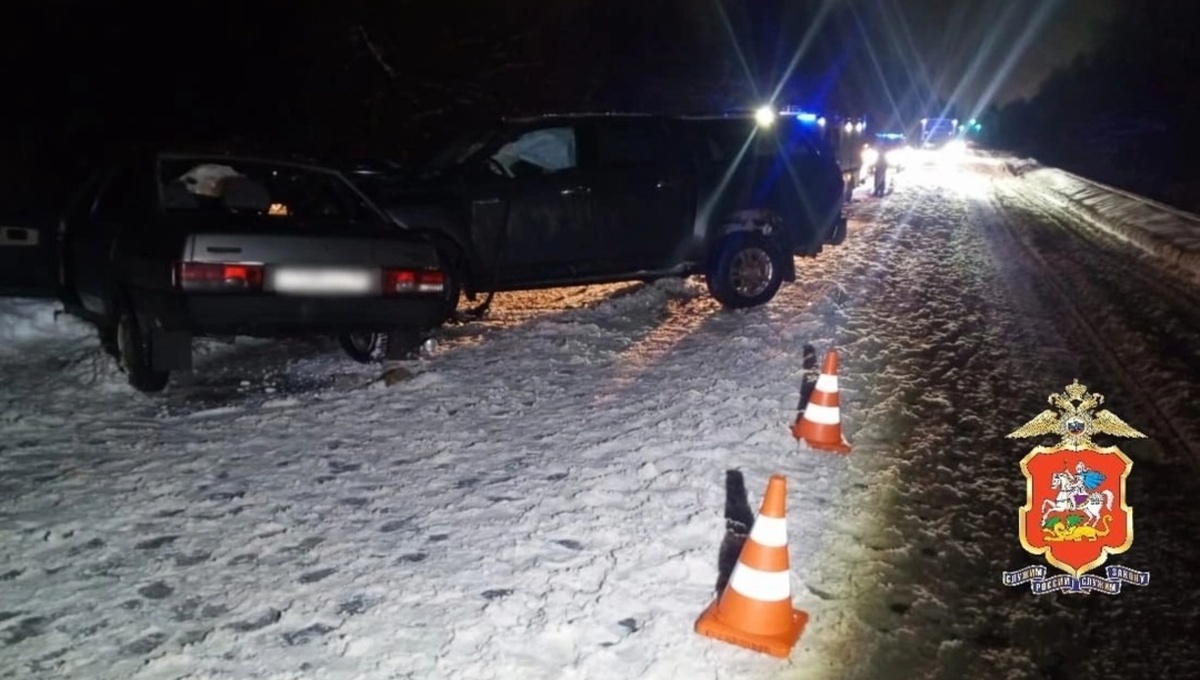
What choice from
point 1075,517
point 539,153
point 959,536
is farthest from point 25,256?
point 1075,517

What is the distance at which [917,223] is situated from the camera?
61.9 feet

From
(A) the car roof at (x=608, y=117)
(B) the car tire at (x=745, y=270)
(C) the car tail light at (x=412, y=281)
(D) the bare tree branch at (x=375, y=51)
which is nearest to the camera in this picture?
(C) the car tail light at (x=412, y=281)

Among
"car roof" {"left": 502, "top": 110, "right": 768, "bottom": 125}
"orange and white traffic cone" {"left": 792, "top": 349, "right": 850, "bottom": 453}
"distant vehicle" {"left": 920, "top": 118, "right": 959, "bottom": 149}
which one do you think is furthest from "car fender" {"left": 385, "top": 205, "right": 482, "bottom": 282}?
"distant vehicle" {"left": 920, "top": 118, "right": 959, "bottom": 149}

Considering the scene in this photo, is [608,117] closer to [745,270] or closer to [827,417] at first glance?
[745,270]

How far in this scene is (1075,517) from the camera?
459 cm

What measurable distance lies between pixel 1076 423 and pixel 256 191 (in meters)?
5.55

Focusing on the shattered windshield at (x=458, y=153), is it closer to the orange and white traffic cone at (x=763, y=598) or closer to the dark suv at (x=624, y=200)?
the dark suv at (x=624, y=200)

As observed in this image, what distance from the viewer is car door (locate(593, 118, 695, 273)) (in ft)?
28.9

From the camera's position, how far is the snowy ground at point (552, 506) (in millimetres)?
3463

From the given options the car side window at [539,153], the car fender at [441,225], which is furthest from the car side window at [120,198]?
the car side window at [539,153]

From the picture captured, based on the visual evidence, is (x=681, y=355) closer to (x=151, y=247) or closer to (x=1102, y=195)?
(x=151, y=247)

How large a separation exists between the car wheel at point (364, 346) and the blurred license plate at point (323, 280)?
896 millimetres

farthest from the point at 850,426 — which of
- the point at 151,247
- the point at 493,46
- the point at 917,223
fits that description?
the point at 493,46

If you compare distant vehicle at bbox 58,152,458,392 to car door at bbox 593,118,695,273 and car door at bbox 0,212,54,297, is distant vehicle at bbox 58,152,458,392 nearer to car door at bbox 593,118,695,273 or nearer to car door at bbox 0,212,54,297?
car door at bbox 0,212,54,297
